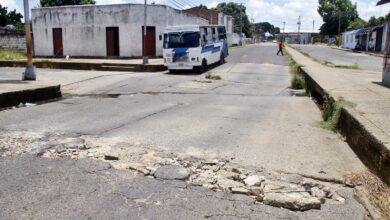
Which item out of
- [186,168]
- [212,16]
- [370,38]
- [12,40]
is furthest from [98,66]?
[212,16]

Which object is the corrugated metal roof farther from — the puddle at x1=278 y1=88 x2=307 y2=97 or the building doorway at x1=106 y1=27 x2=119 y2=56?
the puddle at x1=278 y1=88 x2=307 y2=97

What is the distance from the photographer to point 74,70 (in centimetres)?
2242

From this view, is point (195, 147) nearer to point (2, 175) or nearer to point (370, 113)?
point (2, 175)

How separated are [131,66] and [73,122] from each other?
14128 mm

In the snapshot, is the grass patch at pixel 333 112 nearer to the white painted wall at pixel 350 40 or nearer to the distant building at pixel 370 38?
the distant building at pixel 370 38

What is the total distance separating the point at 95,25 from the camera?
101 feet

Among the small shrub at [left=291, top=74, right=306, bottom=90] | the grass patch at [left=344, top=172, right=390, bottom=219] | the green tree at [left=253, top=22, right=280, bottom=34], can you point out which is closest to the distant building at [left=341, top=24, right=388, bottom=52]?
the small shrub at [left=291, top=74, right=306, bottom=90]

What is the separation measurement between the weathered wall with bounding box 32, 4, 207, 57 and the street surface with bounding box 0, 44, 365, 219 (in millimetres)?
16409

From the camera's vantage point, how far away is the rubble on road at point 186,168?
4465 mm

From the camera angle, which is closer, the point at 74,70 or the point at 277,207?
the point at 277,207

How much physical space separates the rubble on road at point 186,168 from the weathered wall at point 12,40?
95.7 ft

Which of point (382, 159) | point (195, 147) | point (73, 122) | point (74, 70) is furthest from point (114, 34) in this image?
point (382, 159)

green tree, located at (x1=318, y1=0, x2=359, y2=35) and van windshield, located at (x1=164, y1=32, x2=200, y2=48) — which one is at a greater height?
green tree, located at (x1=318, y1=0, x2=359, y2=35)

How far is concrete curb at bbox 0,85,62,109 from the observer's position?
10.5 metres
